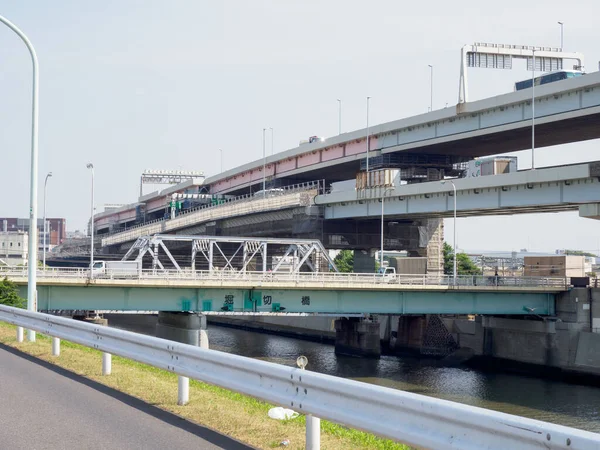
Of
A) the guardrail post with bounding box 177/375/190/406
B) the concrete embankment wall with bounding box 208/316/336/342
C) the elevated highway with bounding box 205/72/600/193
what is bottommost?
the concrete embankment wall with bounding box 208/316/336/342

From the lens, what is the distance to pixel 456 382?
5216 cm

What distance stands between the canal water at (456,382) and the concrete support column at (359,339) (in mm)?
1183

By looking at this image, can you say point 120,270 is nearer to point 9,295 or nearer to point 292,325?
point 9,295

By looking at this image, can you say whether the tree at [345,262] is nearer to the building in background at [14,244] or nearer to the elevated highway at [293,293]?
the building in background at [14,244]

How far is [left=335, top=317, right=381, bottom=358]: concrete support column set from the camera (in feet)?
213

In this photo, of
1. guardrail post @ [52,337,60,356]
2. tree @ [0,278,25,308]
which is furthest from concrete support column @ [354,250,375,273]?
guardrail post @ [52,337,60,356]

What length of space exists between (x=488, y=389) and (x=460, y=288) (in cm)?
1019

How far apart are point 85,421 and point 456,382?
1689 inches

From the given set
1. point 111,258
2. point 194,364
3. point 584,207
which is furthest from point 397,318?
point 111,258

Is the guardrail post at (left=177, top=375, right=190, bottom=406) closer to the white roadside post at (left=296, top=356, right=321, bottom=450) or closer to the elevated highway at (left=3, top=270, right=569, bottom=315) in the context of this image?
the white roadside post at (left=296, top=356, right=321, bottom=450)

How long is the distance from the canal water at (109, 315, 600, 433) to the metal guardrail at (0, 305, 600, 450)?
27.7 m

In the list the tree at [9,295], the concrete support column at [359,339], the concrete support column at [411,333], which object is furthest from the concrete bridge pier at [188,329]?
the concrete support column at [411,333]

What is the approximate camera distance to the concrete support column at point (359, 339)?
65062mm

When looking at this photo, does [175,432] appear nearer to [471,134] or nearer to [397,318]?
[471,134]
